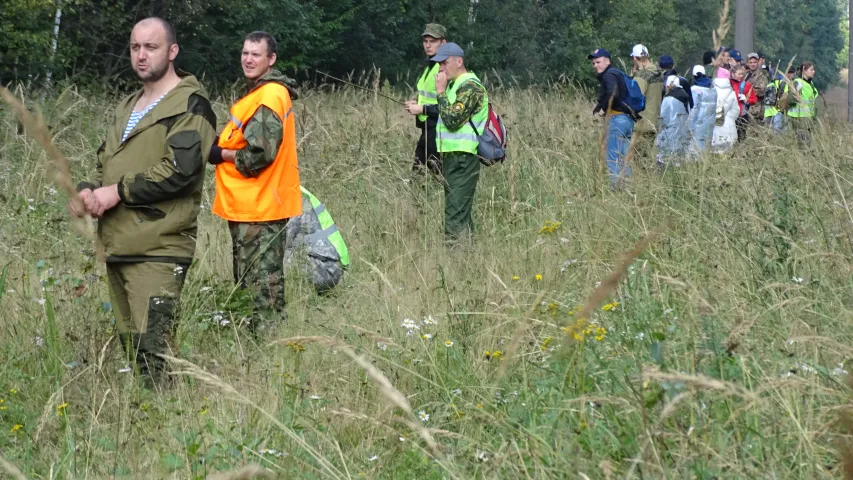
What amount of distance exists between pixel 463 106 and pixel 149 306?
367 centimetres

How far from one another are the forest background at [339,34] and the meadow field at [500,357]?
693cm

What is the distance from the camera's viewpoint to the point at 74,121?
11141 mm

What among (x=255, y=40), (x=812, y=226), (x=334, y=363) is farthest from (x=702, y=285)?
(x=255, y=40)

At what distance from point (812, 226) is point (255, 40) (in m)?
3.07

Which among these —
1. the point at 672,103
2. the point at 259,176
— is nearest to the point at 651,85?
the point at 672,103

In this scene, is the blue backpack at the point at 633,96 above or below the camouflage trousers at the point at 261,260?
below

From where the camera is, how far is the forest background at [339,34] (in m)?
18.2

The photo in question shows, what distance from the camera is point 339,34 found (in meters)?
34.7

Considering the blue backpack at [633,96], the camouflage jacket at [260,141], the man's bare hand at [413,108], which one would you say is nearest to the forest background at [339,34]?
the blue backpack at [633,96]

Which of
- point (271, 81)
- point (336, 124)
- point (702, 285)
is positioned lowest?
point (336, 124)

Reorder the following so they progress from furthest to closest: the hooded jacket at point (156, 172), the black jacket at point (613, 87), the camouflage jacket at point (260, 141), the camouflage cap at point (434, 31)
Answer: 1. the black jacket at point (613, 87)
2. the camouflage cap at point (434, 31)
3. the camouflage jacket at point (260, 141)
4. the hooded jacket at point (156, 172)

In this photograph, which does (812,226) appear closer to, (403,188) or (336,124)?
(403,188)

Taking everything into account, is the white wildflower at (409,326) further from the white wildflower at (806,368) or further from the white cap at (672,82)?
the white cap at (672,82)

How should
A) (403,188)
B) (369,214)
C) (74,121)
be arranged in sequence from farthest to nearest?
(74,121)
(403,188)
(369,214)
